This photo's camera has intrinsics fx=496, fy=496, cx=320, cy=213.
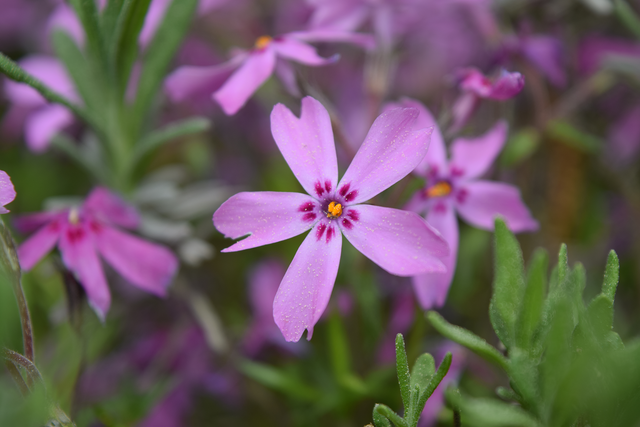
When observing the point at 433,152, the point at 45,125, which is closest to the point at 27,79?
the point at 45,125

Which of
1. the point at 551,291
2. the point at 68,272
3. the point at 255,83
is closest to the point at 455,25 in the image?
the point at 255,83

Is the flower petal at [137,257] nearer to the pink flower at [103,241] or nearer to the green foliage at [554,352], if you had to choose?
the pink flower at [103,241]

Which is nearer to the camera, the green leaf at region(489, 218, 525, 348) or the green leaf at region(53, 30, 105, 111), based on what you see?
the green leaf at region(489, 218, 525, 348)

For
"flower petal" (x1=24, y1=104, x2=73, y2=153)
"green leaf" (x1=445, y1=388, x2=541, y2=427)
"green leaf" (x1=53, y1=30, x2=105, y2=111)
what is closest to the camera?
"green leaf" (x1=445, y1=388, x2=541, y2=427)

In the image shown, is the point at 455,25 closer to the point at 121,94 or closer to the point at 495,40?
the point at 495,40

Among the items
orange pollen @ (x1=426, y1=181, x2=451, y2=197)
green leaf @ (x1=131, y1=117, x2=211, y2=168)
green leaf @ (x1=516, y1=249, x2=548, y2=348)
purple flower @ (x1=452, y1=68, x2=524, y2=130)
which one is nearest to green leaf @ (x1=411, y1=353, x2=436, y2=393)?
green leaf @ (x1=516, y1=249, x2=548, y2=348)

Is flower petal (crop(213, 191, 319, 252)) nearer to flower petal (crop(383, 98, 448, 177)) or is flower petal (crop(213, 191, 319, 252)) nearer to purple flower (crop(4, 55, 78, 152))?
flower petal (crop(383, 98, 448, 177))

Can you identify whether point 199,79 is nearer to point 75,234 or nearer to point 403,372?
point 75,234
